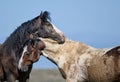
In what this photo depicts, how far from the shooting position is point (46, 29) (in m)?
14.9

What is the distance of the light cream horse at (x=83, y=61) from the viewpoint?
13242mm

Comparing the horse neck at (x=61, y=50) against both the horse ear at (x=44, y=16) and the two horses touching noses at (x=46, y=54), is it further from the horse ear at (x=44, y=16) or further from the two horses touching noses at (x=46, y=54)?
the horse ear at (x=44, y=16)

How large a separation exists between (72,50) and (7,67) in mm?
1723

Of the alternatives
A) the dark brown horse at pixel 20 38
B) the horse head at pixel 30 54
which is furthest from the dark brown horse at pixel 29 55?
the dark brown horse at pixel 20 38

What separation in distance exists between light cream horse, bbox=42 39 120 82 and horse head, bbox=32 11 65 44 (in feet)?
0.52

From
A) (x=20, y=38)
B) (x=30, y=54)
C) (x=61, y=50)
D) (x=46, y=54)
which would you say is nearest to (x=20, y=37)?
(x=20, y=38)

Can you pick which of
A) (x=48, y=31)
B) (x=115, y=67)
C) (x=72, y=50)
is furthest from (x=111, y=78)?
(x=48, y=31)

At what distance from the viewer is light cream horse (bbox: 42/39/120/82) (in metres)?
13.2

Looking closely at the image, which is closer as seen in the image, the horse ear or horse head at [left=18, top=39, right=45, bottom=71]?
horse head at [left=18, top=39, right=45, bottom=71]

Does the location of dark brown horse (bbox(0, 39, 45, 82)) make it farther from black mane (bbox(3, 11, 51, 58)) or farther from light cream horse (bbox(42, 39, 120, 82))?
light cream horse (bbox(42, 39, 120, 82))

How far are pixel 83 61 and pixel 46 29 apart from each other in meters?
1.57

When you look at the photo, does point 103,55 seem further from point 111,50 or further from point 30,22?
point 30,22

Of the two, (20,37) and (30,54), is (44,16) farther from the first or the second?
(30,54)

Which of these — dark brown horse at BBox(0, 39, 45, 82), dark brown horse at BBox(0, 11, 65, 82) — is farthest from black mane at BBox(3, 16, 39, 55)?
dark brown horse at BBox(0, 39, 45, 82)
